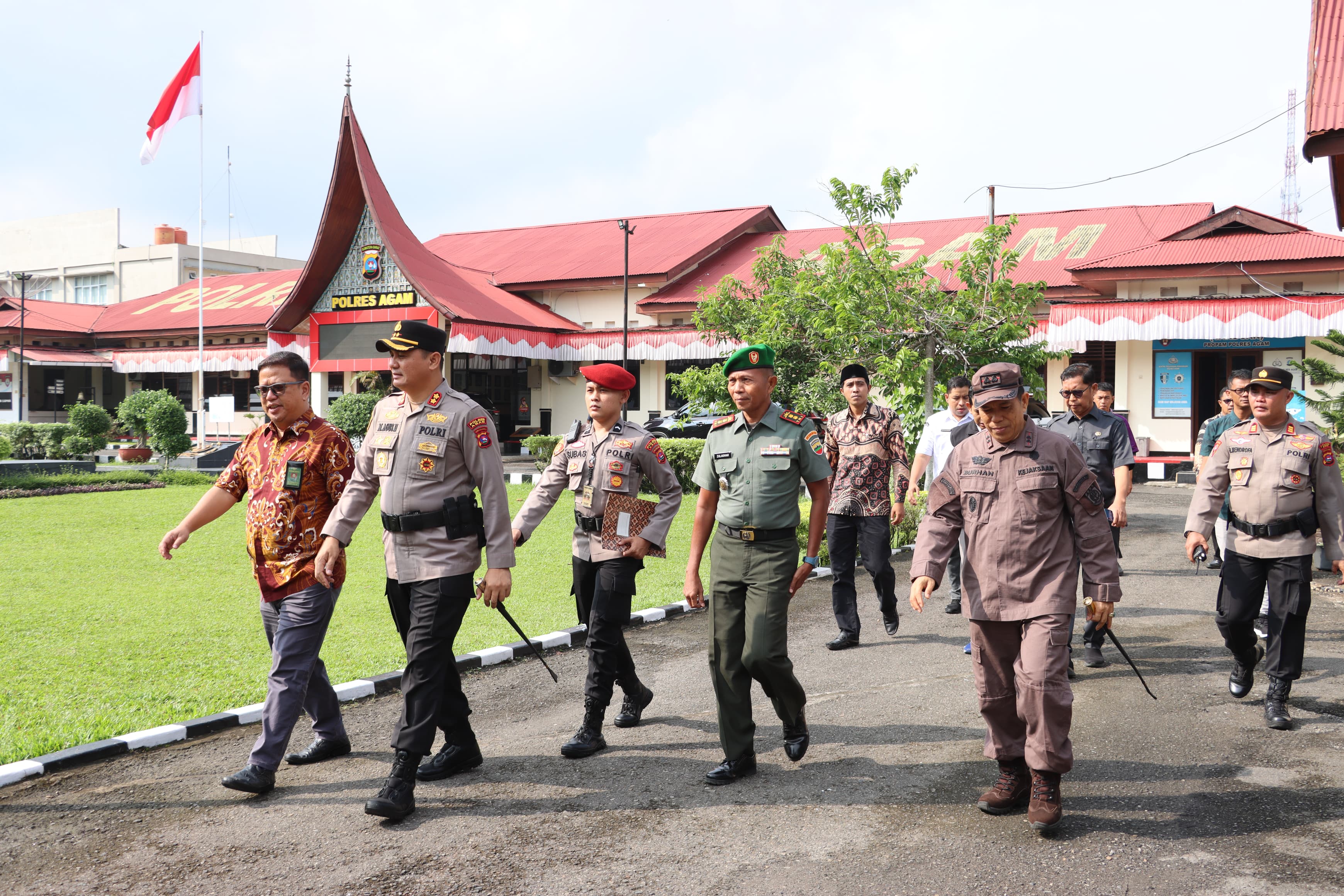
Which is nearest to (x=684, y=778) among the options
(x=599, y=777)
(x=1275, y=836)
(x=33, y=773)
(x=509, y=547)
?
(x=599, y=777)

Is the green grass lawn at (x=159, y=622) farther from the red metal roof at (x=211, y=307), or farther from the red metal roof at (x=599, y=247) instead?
the red metal roof at (x=211, y=307)

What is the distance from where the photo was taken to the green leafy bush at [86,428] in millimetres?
28281

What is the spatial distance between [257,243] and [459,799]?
7553 cm

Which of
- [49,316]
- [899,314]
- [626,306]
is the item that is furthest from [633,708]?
[49,316]

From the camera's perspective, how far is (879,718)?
5738 mm

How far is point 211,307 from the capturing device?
141ft

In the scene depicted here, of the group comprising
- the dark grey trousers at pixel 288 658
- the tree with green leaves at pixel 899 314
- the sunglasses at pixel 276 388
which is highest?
the tree with green leaves at pixel 899 314

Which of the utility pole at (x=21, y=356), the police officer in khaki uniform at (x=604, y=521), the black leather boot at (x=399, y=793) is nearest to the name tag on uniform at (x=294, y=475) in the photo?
the police officer in khaki uniform at (x=604, y=521)

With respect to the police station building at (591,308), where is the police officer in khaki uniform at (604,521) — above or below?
below

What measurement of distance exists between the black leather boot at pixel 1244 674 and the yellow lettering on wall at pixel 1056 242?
26.3 m

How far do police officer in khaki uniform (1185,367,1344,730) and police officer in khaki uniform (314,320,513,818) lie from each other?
386 cm

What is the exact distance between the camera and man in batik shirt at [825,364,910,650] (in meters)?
7.80

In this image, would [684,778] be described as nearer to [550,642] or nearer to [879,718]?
[879,718]

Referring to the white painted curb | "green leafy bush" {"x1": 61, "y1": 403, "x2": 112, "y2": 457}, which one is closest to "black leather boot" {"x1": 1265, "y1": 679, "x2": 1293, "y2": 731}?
the white painted curb
